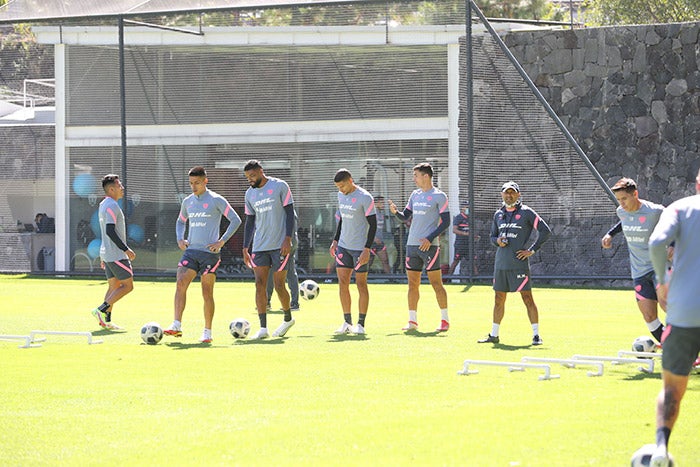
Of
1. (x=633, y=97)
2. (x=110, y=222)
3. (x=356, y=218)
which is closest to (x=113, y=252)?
(x=110, y=222)

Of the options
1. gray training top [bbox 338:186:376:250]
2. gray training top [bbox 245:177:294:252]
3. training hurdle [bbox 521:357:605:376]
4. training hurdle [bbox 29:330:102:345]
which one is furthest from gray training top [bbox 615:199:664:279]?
training hurdle [bbox 29:330:102:345]

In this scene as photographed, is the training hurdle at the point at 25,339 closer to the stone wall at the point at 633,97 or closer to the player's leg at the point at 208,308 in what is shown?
the player's leg at the point at 208,308

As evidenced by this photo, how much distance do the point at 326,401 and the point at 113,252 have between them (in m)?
9.13

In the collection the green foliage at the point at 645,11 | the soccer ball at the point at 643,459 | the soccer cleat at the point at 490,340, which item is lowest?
the soccer cleat at the point at 490,340

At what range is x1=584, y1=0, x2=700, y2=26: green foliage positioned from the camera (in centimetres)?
4031

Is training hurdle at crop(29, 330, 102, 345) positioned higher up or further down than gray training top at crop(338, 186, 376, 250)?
further down

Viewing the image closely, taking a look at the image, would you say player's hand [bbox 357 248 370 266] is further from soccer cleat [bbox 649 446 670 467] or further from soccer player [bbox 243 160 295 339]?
soccer cleat [bbox 649 446 670 467]

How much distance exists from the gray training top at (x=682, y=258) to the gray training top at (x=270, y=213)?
9.42 meters

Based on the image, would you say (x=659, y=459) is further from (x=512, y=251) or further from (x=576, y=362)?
(x=512, y=251)

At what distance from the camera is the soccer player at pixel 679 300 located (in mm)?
7145

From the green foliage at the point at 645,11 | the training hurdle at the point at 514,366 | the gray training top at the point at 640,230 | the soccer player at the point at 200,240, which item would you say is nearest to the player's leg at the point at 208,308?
the soccer player at the point at 200,240

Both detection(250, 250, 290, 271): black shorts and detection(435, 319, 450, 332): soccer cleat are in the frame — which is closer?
detection(250, 250, 290, 271): black shorts

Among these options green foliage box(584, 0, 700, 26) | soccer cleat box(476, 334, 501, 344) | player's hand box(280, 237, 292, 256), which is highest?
green foliage box(584, 0, 700, 26)

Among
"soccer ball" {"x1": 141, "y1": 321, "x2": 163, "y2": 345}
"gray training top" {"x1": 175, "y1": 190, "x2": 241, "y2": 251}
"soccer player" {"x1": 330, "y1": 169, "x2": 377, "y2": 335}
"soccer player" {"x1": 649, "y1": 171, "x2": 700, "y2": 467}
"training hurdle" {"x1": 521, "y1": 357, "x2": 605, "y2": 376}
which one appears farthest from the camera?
"soccer player" {"x1": 330, "y1": 169, "x2": 377, "y2": 335}
